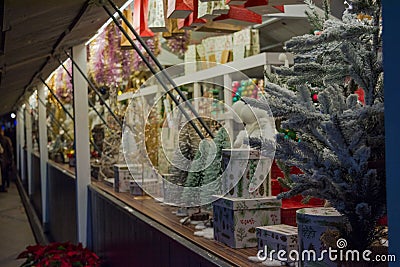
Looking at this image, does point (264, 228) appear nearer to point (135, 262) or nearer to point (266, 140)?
point (266, 140)

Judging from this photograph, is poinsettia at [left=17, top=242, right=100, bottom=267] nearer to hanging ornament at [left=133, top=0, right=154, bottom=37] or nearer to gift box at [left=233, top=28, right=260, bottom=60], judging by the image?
hanging ornament at [left=133, top=0, right=154, bottom=37]

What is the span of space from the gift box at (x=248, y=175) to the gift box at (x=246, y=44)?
3.26 m

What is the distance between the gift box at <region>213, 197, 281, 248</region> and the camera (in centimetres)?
190

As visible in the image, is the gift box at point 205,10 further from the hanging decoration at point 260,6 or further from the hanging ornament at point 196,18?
the hanging decoration at point 260,6

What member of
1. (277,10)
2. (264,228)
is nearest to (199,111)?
(277,10)

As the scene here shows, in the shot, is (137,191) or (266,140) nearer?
(266,140)

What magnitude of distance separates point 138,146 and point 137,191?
314 millimetres

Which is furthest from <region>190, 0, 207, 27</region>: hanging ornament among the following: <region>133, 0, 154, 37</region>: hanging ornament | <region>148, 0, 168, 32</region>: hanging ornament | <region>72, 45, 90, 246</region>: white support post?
<region>72, 45, 90, 246</region>: white support post

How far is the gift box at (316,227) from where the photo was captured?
1.41 metres

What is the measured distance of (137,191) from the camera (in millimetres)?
3604

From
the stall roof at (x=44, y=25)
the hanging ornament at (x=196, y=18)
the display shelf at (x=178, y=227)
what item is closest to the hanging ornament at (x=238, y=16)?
the hanging ornament at (x=196, y=18)

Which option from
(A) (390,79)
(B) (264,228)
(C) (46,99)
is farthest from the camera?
(C) (46,99)

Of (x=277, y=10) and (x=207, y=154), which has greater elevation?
(x=277, y=10)

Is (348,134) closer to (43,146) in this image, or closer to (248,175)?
(248,175)
